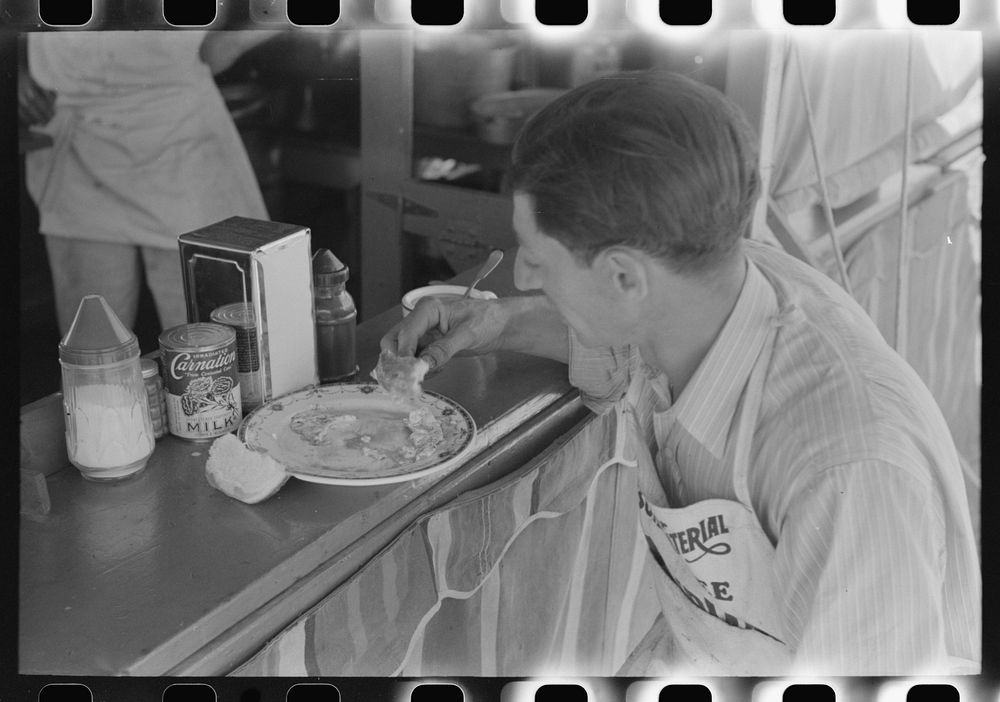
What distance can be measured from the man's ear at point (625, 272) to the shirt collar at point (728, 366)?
0.11 m

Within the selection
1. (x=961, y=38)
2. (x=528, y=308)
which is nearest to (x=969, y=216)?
(x=961, y=38)

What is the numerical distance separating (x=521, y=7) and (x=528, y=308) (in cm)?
48

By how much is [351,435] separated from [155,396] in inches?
9.6

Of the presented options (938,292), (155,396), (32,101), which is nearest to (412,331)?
(155,396)

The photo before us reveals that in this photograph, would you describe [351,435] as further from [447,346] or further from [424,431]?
[447,346]

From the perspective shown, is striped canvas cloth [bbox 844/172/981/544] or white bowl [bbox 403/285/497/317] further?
striped canvas cloth [bbox 844/172/981/544]

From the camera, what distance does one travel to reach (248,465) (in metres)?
1.12

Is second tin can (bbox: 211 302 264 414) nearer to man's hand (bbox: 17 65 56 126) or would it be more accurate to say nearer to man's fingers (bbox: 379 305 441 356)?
man's fingers (bbox: 379 305 441 356)

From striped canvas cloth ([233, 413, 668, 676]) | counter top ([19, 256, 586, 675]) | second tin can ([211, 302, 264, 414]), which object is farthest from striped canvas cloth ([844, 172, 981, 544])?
second tin can ([211, 302, 264, 414])

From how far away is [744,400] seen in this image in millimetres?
1135

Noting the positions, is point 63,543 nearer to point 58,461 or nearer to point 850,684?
point 58,461

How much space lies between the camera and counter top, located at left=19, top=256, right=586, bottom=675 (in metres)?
0.92

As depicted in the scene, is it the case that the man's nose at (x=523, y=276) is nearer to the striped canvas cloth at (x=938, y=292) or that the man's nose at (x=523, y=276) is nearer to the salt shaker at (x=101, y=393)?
the salt shaker at (x=101, y=393)

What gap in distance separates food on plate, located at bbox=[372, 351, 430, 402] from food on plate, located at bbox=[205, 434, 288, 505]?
0.23 m
